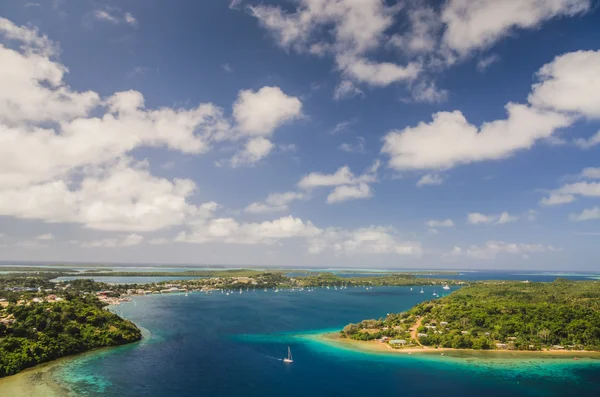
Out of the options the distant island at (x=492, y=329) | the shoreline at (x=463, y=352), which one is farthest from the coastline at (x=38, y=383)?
the distant island at (x=492, y=329)

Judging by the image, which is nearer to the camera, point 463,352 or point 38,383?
point 38,383

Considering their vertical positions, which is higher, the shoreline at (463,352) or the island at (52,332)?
the island at (52,332)

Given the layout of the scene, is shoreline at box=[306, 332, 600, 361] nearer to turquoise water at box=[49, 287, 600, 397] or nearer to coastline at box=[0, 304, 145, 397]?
turquoise water at box=[49, 287, 600, 397]

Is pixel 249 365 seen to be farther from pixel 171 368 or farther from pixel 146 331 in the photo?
pixel 146 331

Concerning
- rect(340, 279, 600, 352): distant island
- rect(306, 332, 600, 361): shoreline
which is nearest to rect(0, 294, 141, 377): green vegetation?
rect(306, 332, 600, 361): shoreline

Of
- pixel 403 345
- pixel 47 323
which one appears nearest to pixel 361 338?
pixel 403 345

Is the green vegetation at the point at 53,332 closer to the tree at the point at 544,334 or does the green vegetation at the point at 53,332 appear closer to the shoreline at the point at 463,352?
the shoreline at the point at 463,352

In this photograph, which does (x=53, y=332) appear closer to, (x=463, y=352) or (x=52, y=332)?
(x=52, y=332)

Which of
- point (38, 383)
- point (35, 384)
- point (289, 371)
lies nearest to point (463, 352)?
point (289, 371)
